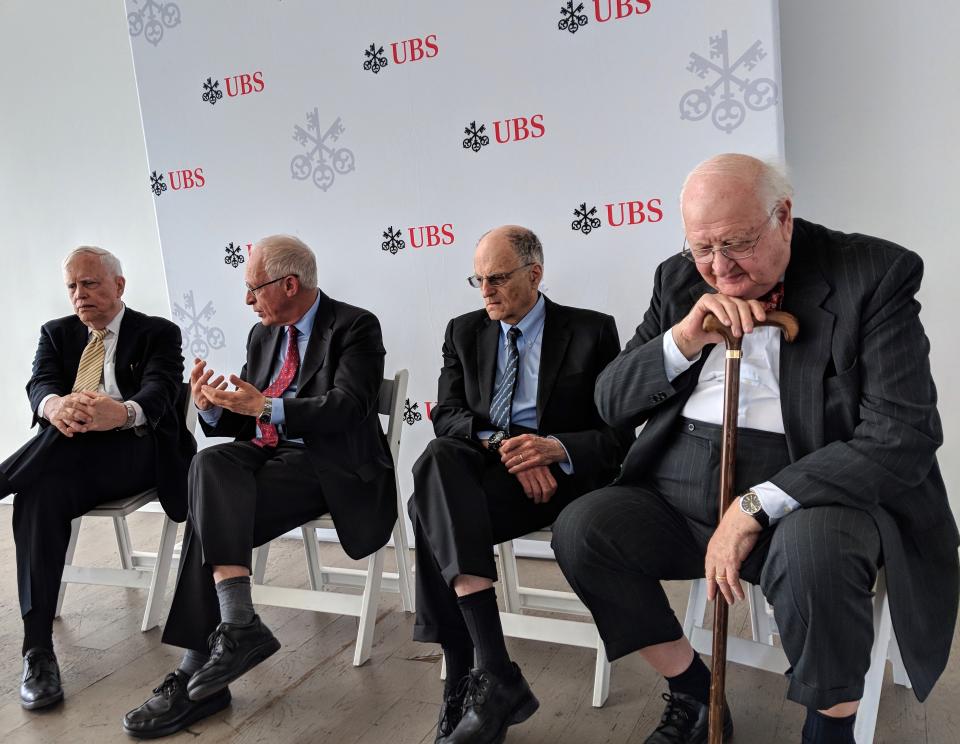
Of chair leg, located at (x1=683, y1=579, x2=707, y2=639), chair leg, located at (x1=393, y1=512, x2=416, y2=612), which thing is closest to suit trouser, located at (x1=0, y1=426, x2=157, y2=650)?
chair leg, located at (x1=393, y1=512, x2=416, y2=612)

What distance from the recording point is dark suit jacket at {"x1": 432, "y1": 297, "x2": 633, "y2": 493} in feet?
8.05

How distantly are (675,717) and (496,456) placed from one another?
2.75ft

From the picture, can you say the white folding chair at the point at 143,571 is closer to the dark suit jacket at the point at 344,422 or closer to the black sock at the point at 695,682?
the dark suit jacket at the point at 344,422

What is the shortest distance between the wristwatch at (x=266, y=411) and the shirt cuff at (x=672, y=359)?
47.0 inches

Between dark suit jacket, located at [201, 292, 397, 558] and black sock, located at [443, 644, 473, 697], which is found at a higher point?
dark suit jacket, located at [201, 292, 397, 558]

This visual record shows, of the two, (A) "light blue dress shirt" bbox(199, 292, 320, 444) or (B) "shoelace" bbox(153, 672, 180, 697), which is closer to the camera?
(B) "shoelace" bbox(153, 672, 180, 697)

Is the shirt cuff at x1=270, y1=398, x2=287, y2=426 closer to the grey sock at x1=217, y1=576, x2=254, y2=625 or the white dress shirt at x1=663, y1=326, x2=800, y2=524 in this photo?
the grey sock at x1=217, y1=576, x2=254, y2=625

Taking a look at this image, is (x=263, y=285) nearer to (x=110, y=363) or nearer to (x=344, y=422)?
(x=344, y=422)

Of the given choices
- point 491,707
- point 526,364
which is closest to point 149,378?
point 526,364

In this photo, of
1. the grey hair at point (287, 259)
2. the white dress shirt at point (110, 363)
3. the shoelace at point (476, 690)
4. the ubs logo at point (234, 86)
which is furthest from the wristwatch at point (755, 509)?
the ubs logo at point (234, 86)

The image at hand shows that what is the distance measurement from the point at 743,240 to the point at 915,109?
139 cm

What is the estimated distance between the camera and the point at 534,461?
238 centimetres

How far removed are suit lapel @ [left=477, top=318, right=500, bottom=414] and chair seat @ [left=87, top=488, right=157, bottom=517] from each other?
4.04 feet

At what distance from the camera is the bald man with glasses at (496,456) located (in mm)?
2145
